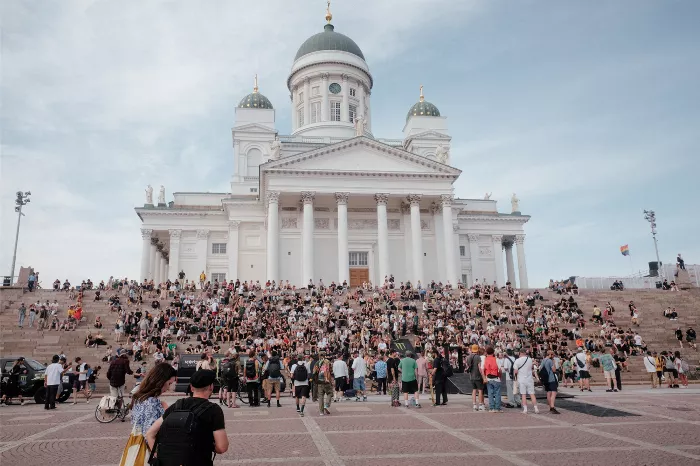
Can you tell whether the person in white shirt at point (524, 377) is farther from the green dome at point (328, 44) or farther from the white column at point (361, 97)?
the green dome at point (328, 44)

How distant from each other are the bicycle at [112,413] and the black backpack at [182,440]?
9.58 meters

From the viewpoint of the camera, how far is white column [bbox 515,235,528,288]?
52562mm

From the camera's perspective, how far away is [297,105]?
2469 inches

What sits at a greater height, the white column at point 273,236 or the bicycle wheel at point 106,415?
the white column at point 273,236

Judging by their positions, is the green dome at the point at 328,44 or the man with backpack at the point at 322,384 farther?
the green dome at the point at 328,44

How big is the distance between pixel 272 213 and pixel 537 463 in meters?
36.0

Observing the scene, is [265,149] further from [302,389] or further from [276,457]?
[276,457]

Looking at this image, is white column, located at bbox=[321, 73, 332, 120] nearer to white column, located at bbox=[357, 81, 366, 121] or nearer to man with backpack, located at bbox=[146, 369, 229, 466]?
white column, located at bbox=[357, 81, 366, 121]

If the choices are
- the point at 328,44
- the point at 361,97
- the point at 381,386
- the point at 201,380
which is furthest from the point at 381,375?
the point at 328,44

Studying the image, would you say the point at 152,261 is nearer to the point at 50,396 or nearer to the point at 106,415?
the point at 50,396

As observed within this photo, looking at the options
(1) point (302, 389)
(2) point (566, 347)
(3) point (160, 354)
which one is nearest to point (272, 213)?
(3) point (160, 354)

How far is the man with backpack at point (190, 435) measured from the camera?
14.1ft

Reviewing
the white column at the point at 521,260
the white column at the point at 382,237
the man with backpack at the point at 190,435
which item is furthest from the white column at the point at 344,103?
the man with backpack at the point at 190,435

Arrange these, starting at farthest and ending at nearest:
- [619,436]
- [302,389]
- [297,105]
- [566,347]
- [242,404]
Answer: [297,105] → [566,347] → [242,404] → [302,389] → [619,436]
